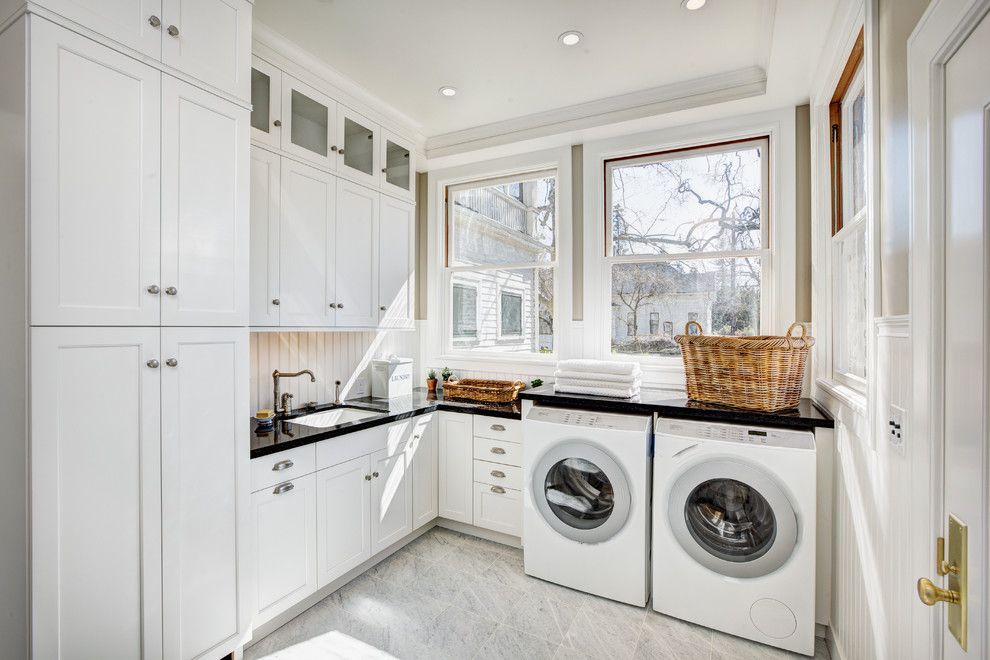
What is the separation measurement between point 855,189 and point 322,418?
2.81 meters

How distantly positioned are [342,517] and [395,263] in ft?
5.02

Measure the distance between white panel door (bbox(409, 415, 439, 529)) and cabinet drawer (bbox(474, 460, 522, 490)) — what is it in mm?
296

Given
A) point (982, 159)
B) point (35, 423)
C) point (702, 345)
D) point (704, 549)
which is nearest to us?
point (982, 159)

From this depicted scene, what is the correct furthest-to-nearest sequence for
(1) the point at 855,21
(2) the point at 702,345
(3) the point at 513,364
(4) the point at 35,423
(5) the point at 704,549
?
(3) the point at 513,364 < (2) the point at 702,345 < (5) the point at 704,549 < (1) the point at 855,21 < (4) the point at 35,423

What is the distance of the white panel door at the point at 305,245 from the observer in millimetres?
2354

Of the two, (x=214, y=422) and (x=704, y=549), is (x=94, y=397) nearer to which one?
(x=214, y=422)

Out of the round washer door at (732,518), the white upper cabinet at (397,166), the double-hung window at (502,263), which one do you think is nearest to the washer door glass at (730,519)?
the round washer door at (732,518)

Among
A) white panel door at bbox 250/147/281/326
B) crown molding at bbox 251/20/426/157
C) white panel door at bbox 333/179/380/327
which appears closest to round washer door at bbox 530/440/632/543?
white panel door at bbox 333/179/380/327

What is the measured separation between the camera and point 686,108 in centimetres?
264

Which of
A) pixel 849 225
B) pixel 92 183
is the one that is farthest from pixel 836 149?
pixel 92 183

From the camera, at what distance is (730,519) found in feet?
6.82

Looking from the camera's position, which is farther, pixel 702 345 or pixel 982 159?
pixel 702 345

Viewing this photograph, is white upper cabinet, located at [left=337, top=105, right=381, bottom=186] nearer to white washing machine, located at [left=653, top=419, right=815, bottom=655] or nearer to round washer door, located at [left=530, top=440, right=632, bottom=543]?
round washer door, located at [left=530, top=440, right=632, bottom=543]

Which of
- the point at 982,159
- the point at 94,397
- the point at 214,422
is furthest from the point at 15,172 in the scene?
the point at 982,159
